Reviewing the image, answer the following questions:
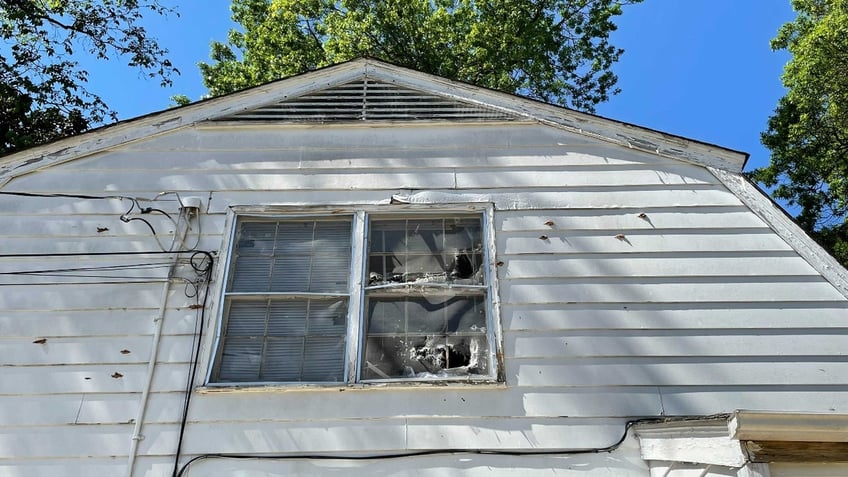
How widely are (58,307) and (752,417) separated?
4547mm

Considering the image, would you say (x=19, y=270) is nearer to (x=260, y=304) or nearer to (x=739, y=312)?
(x=260, y=304)

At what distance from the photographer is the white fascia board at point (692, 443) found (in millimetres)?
2910

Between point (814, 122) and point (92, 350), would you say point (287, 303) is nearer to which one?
point (92, 350)

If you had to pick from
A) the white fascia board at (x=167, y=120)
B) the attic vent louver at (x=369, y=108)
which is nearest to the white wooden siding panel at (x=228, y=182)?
the white fascia board at (x=167, y=120)

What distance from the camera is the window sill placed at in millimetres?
3756

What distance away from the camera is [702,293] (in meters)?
4.14

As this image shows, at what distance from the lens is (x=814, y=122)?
15.5 metres

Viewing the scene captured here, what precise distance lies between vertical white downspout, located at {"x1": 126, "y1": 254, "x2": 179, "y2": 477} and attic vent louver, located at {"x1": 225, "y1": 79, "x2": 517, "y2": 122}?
1.66m

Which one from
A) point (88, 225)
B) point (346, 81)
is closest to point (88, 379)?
point (88, 225)

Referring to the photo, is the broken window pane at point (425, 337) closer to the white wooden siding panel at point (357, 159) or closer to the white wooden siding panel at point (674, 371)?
the white wooden siding panel at point (674, 371)

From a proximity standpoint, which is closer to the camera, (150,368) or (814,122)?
(150,368)

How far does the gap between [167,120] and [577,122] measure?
3.66 meters

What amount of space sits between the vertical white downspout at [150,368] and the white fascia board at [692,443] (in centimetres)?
324

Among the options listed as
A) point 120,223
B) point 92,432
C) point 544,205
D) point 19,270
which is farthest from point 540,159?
point 19,270
